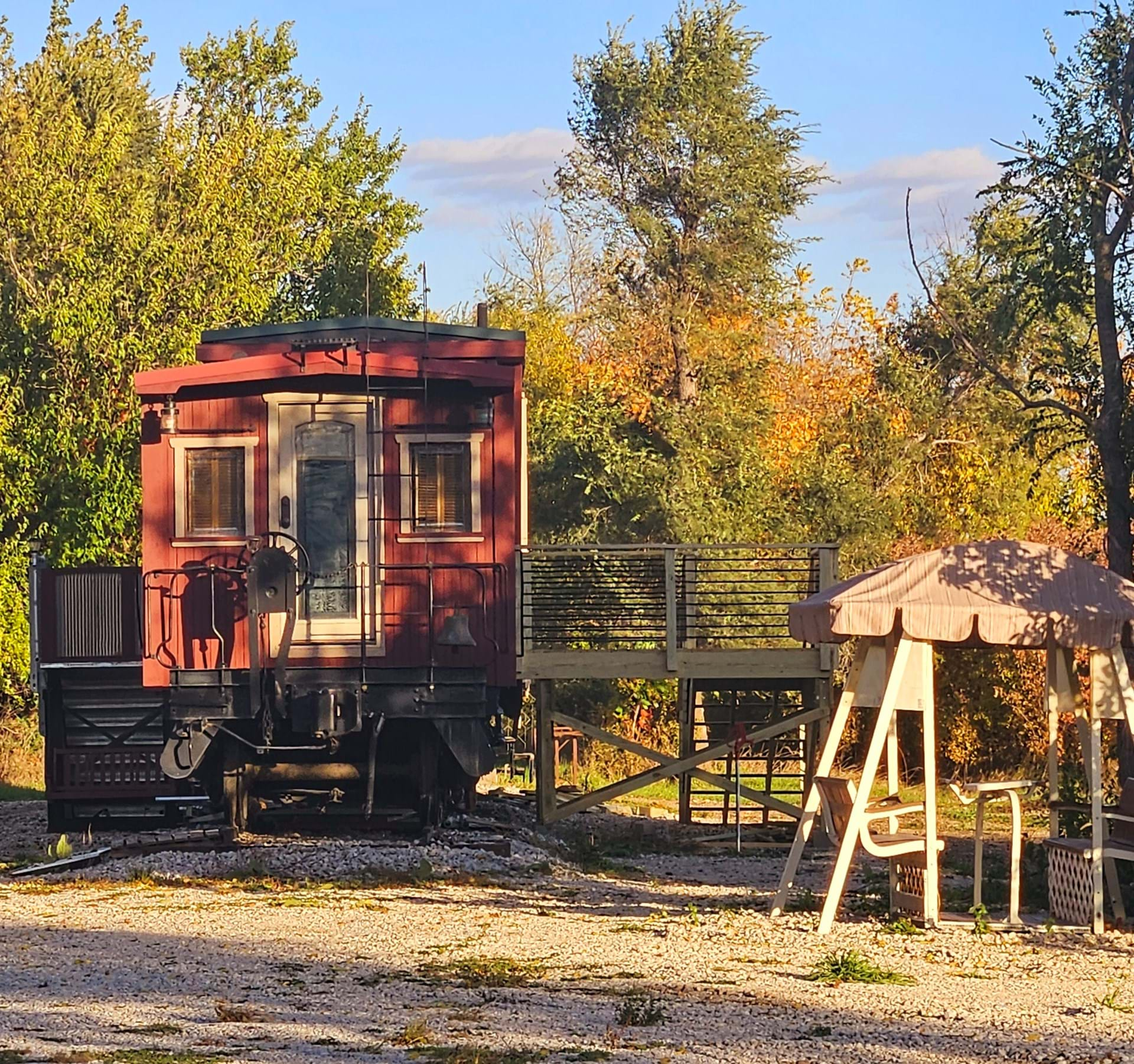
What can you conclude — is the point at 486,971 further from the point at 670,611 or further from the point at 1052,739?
the point at 670,611

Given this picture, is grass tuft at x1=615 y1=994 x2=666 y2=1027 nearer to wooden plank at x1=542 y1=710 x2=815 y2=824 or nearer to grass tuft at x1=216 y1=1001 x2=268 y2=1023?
grass tuft at x1=216 y1=1001 x2=268 y2=1023

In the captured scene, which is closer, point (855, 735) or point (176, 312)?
point (855, 735)

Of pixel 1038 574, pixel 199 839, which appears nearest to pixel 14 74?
pixel 199 839

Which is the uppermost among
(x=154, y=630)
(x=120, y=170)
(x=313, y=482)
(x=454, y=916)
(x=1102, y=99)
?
(x=120, y=170)

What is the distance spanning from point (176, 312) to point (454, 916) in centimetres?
1755

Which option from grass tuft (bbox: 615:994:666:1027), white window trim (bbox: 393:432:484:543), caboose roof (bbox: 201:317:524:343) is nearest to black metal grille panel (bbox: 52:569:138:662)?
caboose roof (bbox: 201:317:524:343)

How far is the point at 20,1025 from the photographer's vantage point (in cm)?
780

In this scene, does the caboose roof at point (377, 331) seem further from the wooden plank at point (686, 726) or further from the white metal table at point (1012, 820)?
the white metal table at point (1012, 820)

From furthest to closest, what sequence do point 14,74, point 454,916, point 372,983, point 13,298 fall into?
point 14,74 < point 13,298 < point 454,916 < point 372,983

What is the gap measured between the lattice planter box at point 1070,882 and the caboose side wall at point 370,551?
603cm

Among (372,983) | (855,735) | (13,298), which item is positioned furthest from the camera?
(13,298)

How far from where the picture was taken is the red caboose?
51.5ft

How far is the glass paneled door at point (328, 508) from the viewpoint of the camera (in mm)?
15914

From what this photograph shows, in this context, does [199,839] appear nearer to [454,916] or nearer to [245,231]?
[454,916]
